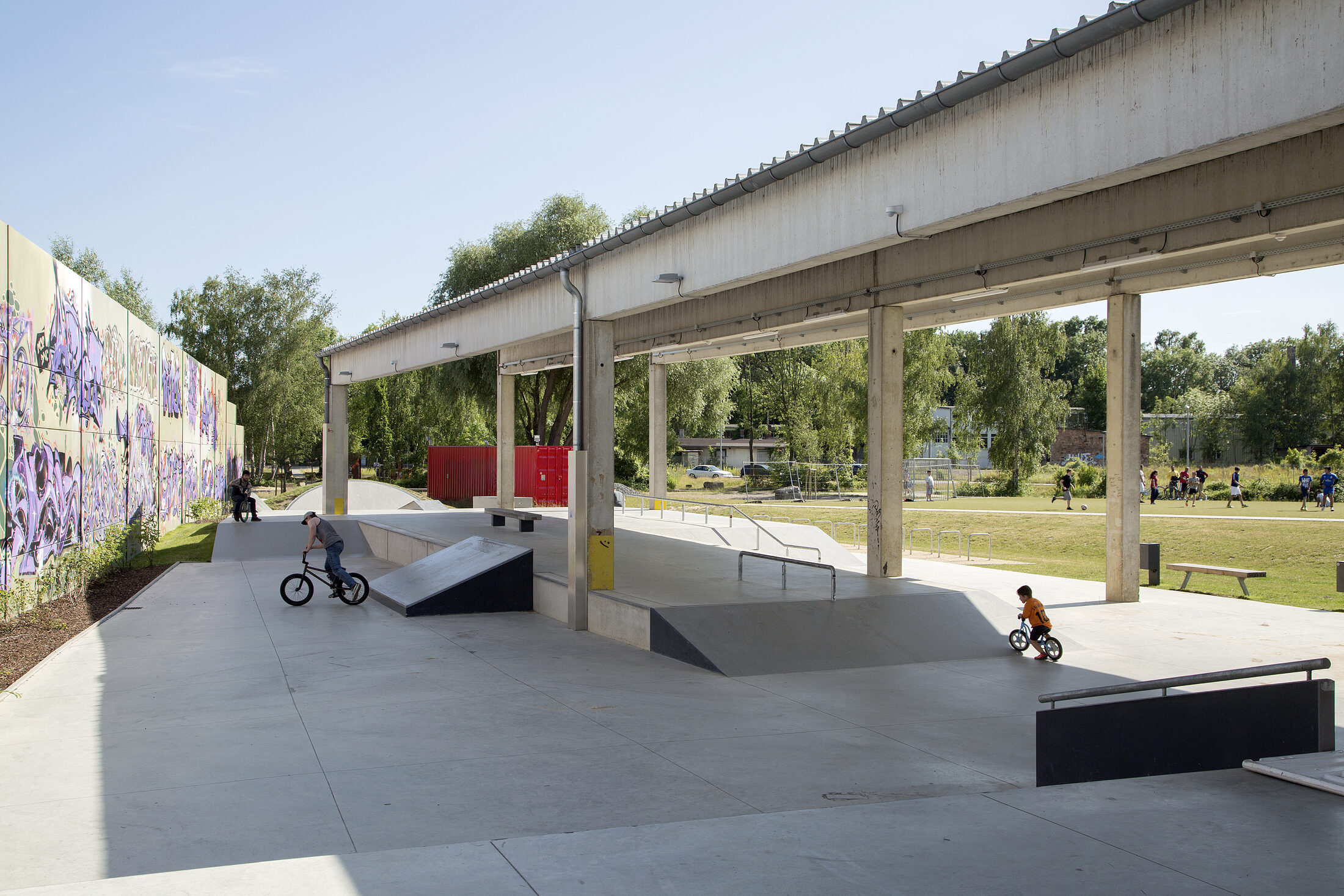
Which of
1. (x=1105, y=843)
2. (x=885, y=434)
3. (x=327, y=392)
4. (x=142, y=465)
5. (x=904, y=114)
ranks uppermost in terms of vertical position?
(x=904, y=114)

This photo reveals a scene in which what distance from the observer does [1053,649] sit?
11.3 meters

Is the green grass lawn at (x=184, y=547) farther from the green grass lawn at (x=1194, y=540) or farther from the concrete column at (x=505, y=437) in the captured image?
the green grass lawn at (x=1194, y=540)

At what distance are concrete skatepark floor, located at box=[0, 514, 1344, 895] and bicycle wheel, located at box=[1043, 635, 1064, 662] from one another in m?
0.29

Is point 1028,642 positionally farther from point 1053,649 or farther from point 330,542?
point 330,542

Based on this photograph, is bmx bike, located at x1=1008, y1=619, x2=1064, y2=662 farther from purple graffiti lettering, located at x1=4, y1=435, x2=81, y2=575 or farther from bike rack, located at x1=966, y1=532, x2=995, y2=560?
purple graffiti lettering, located at x1=4, y1=435, x2=81, y2=575

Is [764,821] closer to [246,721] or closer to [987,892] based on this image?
[987,892]

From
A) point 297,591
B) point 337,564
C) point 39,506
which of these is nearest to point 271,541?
point 297,591

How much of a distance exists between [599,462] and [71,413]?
8833 millimetres

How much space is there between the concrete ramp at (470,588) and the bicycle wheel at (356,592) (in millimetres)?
203

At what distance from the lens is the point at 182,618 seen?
47.3 feet

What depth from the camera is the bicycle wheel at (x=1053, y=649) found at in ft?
36.8

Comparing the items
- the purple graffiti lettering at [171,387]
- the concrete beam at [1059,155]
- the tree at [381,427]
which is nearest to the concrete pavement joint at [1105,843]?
the concrete beam at [1059,155]

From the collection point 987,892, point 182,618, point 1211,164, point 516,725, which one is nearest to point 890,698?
point 516,725

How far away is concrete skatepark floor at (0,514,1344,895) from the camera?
454cm
